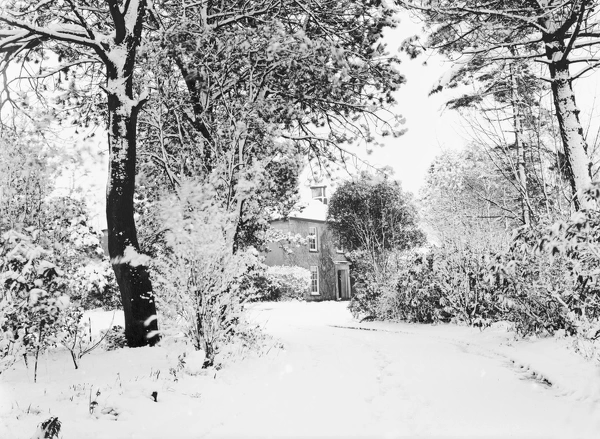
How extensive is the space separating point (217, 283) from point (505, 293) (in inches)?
231

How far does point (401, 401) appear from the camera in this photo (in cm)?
525

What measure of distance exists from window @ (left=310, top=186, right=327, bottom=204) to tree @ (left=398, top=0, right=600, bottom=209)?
103ft

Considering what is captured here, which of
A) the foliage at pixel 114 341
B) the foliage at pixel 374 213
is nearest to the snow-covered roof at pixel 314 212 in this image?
the foliage at pixel 374 213

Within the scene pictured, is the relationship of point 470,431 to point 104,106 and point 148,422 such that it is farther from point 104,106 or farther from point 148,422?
point 104,106

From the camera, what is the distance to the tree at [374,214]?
25.1m

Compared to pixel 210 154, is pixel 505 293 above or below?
below

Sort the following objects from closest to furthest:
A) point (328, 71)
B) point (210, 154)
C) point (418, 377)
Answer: point (418, 377), point (328, 71), point (210, 154)

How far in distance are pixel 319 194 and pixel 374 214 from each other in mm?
17147

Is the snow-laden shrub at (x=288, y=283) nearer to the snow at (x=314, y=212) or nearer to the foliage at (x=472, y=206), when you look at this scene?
the snow at (x=314, y=212)

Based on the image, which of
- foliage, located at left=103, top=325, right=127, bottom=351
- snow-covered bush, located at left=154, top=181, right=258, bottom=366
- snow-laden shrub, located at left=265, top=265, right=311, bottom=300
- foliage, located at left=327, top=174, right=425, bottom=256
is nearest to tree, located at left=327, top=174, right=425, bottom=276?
foliage, located at left=327, top=174, right=425, bottom=256

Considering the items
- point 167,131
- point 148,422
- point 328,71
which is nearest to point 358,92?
point 328,71

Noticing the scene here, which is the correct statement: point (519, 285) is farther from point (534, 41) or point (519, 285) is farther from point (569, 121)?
point (534, 41)

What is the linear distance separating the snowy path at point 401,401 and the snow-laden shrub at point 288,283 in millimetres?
20150

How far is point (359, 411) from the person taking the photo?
16.1 feet
